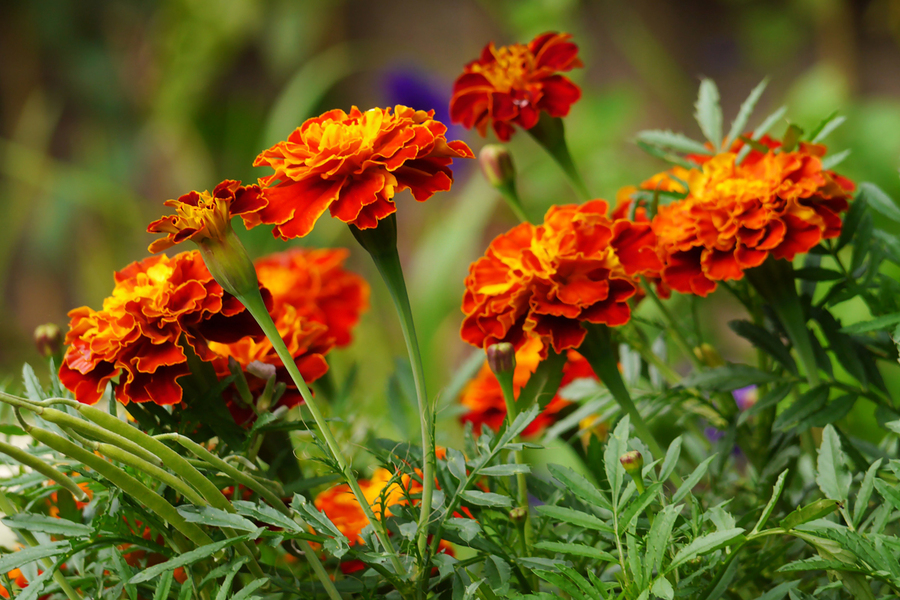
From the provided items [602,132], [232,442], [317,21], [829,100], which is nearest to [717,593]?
[232,442]

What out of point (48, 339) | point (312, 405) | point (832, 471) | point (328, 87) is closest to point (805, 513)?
point (832, 471)

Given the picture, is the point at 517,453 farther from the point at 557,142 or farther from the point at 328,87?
the point at 328,87

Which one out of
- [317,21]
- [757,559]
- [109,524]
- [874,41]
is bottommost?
[757,559]

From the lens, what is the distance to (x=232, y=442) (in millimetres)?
245

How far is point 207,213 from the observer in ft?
0.69

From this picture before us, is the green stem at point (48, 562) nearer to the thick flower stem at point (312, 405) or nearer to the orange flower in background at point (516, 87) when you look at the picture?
the thick flower stem at point (312, 405)

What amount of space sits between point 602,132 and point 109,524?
124cm

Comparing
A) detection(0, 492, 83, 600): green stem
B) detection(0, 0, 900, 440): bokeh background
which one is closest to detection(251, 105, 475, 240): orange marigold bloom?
detection(0, 492, 83, 600): green stem

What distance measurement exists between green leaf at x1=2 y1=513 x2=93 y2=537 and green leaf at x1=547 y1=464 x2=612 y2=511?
0.44 feet

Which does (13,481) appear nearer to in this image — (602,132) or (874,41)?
(602,132)

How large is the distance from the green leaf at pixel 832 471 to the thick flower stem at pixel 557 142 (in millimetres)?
141

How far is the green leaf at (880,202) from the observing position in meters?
0.28

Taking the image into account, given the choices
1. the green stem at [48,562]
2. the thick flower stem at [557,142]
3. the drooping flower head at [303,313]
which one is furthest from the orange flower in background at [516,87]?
the green stem at [48,562]

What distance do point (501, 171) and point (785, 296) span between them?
123 mm
